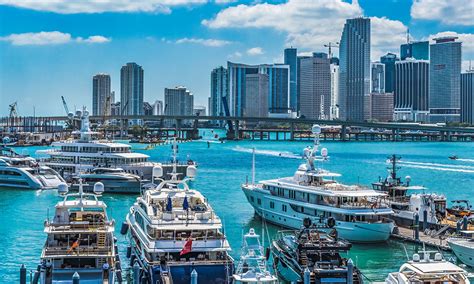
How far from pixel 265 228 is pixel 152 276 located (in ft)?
68.7

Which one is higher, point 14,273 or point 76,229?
point 76,229

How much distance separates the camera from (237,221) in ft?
172

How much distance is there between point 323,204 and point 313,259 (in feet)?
46.4

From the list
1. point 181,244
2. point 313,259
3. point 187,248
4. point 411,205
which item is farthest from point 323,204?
point 187,248

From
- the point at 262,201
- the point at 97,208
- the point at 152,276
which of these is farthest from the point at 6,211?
the point at 152,276

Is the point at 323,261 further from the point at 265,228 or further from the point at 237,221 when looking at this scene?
the point at 237,221

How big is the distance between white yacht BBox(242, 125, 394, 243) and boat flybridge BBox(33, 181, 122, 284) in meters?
13.1

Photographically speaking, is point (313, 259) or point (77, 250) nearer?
point (77, 250)

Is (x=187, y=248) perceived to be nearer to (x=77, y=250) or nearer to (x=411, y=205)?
(x=77, y=250)

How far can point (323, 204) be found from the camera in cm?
4556

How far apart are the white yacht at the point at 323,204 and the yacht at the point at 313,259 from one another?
5965 mm

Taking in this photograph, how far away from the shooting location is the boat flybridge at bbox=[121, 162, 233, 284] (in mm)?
28516

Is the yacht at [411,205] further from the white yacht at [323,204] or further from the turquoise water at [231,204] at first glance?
the turquoise water at [231,204]

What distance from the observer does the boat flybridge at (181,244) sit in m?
28.5
